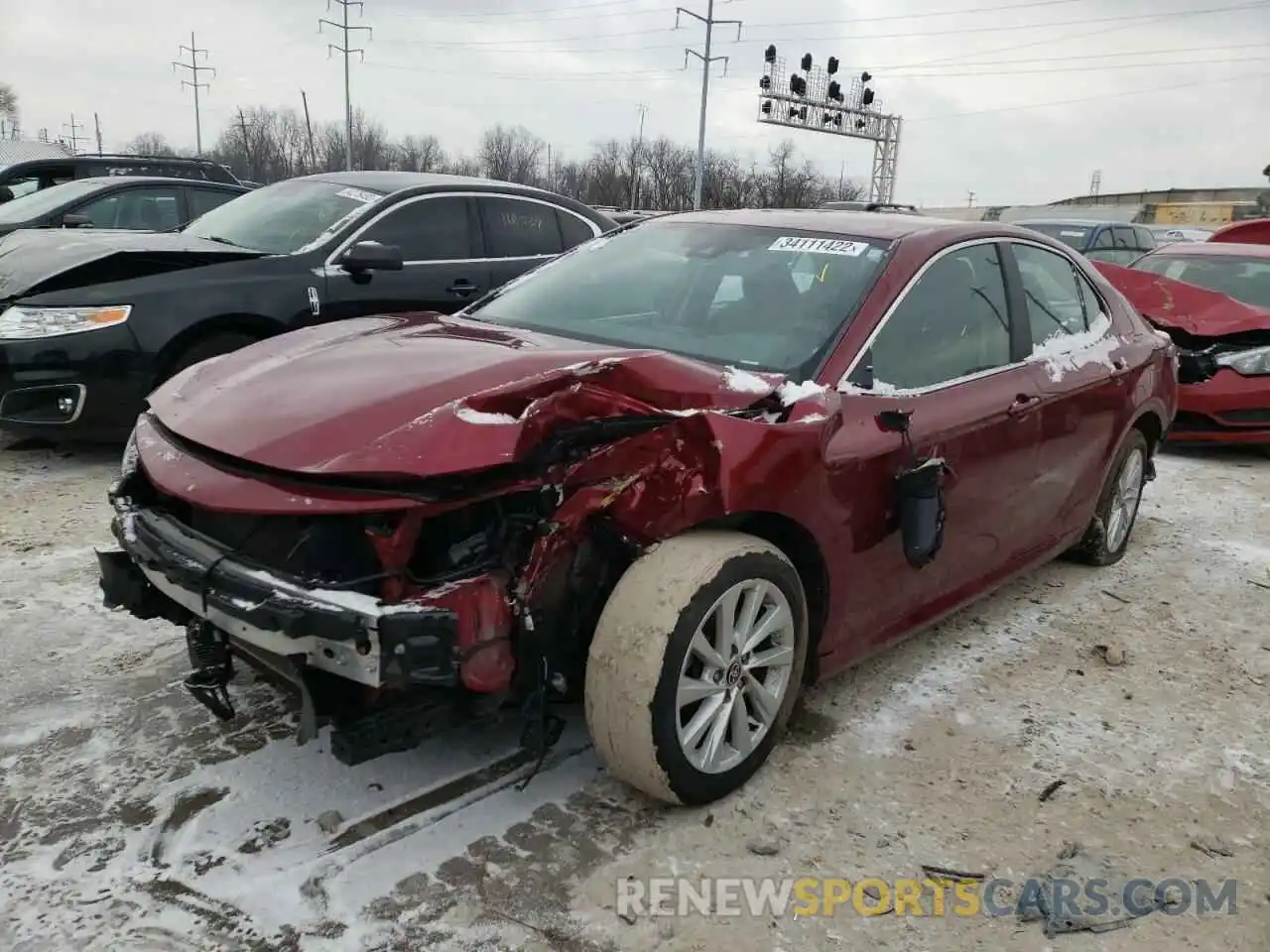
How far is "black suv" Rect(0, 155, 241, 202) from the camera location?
1055cm

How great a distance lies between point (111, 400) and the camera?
17.4ft

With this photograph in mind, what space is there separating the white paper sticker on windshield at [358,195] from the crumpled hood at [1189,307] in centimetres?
509

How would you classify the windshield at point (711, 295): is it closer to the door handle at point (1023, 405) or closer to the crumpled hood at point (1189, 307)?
the door handle at point (1023, 405)

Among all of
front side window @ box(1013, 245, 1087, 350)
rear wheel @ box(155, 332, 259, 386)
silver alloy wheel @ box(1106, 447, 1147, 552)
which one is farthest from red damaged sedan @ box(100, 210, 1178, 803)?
rear wheel @ box(155, 332, 259, 386)

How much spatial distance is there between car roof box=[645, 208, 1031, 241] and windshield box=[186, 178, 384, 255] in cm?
280

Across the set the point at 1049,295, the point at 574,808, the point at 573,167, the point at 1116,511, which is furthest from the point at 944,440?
the point at 573,167

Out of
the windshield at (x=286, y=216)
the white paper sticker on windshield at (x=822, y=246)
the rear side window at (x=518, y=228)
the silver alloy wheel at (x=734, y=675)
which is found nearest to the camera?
the silver alloy wheel at (x=734, y=675)

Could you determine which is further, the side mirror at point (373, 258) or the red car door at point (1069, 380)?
the side mirror at point (373, 258)

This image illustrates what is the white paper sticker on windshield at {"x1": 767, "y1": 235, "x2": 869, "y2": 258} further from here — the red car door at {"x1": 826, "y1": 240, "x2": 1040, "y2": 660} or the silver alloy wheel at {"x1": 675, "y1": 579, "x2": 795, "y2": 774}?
the silver alloy wheel at {"x1": 675, "y1": 579, "x2": 795, "y2": 774}

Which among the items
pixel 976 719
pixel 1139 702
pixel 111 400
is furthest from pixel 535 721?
pixel 111 400

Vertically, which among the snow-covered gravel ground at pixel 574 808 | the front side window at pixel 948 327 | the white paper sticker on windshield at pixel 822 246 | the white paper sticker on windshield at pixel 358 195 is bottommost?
the snow-covered gravel ground at pixel 574 808

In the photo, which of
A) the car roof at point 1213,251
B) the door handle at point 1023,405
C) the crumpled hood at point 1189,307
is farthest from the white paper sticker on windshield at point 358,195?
the car roof at point 1213,251

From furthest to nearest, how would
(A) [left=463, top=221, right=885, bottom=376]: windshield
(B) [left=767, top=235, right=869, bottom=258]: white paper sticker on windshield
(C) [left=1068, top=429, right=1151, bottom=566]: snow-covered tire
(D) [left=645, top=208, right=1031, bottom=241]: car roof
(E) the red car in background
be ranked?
(E) the red car in background
(C) [left=1068, top=429, right=1151, bottom=566]: snow-covered tire
(D) [left=645, top=208, right=1031, bottom=241]: car roof
(B) [left=767, top=235, right=869, bottom=258]: white paper sticker on windshield
(A) [left=463, top=221, right=885, bottom=376]: windshield

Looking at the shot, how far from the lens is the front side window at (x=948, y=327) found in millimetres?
3266
